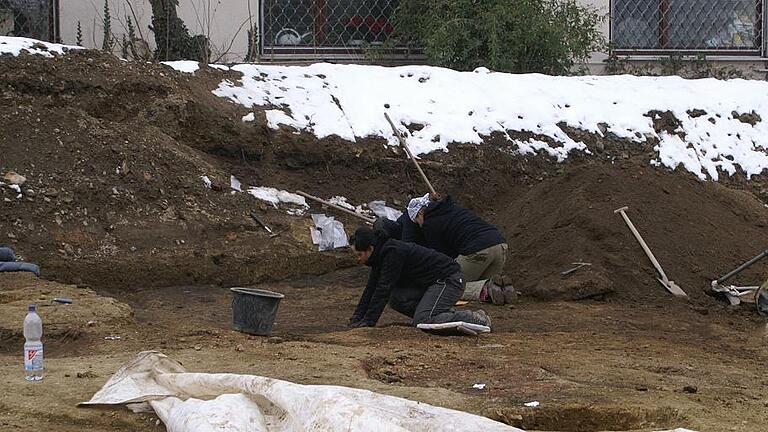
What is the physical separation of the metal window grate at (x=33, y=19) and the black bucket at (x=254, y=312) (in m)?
7.89

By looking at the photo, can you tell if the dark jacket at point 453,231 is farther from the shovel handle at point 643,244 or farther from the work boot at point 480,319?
the shovel handle at point 643,244

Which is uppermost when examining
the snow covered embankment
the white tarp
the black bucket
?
the snow covered embankment

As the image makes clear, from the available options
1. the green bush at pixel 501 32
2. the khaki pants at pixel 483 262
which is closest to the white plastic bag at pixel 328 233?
the khaki pants at pixel 483 262

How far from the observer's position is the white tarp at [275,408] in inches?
165

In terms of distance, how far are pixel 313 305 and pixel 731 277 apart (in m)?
3.81

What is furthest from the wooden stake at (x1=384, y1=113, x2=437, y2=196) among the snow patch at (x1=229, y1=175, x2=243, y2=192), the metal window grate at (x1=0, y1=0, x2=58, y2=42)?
the metal window grate at (x1=0, y1=0, x2=58, y2=42)

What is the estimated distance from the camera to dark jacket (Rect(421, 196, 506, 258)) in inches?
349

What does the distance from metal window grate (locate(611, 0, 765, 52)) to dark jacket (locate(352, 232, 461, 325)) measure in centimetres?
919

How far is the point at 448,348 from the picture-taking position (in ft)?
22.8

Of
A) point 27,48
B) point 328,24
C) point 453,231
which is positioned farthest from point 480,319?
point 328,24

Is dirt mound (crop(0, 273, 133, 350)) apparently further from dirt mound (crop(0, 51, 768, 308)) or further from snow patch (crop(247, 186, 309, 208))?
snow patch (crop(247, 186, 309, 208))

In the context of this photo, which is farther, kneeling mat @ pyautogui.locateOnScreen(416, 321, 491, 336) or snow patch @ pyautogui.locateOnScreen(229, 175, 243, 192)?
snow patch @ pyautogui.locateOnScreen(229, 175, 243, 192)

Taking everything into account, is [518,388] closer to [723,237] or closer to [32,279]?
[32,279]

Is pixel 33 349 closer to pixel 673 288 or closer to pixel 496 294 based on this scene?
pixel 496 294
